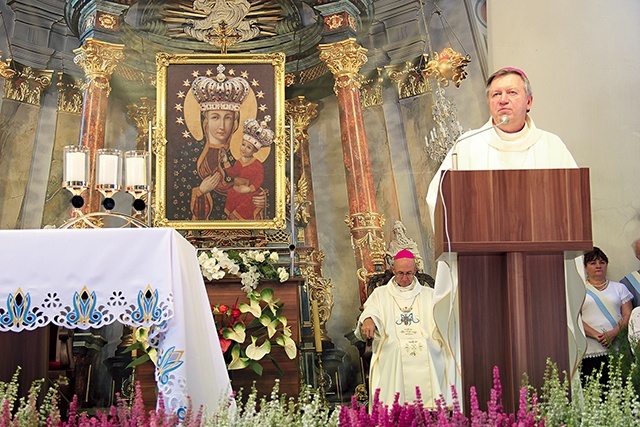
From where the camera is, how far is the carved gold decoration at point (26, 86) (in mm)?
7082

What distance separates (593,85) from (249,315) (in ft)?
11.5

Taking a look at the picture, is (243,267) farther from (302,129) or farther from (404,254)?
(302,129)

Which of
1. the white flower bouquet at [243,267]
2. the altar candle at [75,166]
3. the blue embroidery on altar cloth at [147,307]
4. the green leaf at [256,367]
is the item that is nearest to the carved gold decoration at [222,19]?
the white flower bouquet at [243,267]

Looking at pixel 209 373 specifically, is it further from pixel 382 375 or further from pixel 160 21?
pixel 160 21

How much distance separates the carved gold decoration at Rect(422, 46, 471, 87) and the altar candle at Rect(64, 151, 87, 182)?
12.3 feet

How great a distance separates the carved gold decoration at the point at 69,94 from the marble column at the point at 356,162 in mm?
2262

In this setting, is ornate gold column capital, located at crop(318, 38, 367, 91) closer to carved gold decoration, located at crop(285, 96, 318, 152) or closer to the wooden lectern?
carved gold decoration, located at crop(285, 96, 318, 152)

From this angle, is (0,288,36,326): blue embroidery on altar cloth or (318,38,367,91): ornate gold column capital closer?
(0,288,36,326): blue embroidery on altar cloth

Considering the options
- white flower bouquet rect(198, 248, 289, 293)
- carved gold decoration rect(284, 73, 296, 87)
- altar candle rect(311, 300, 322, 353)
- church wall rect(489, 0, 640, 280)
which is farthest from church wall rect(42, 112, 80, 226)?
church wall rect(489, 0, 640, 280)

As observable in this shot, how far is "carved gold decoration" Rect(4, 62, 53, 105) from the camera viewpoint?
7.08 m

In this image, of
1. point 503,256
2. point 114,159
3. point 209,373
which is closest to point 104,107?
point 114,159

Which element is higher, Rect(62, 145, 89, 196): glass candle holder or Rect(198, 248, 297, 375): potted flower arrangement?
Rect(62, 145, 89, 196): glass candle holder

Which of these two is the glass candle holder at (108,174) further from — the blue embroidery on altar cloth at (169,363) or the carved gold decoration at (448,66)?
the carved gold decoration at (448,66)

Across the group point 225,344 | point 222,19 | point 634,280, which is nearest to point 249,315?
point 225,344
